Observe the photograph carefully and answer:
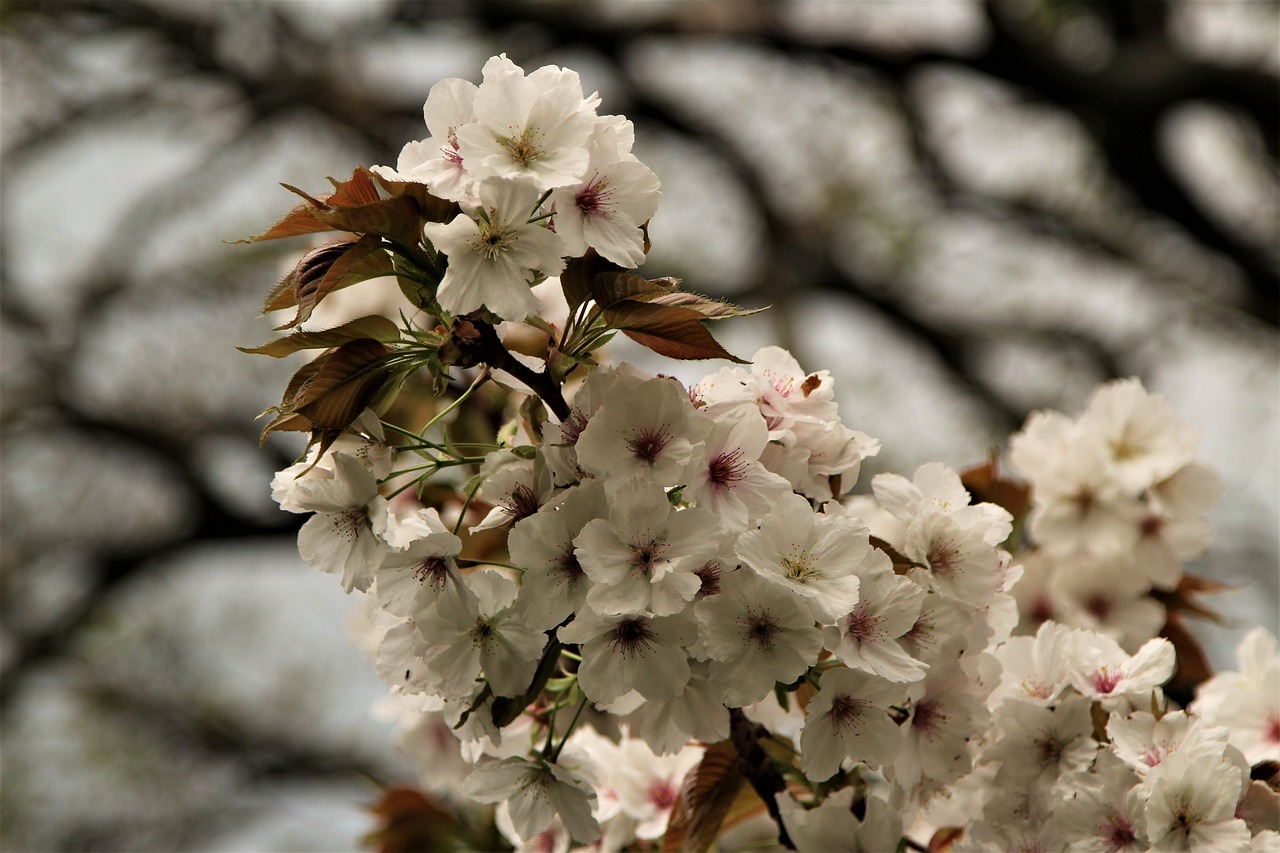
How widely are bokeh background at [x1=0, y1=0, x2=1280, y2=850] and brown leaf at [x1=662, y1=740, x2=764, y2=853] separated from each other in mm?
2173

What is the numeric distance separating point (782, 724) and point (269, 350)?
0.38 metres

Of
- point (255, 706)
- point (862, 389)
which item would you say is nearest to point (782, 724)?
point (862, 389)

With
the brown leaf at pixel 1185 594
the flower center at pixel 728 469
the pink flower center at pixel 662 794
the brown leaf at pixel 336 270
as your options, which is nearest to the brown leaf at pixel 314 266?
the brown leaf at pixel 336 270

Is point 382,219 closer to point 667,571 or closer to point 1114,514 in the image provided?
point 667,571

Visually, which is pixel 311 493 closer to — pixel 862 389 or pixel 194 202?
pixel 862 389

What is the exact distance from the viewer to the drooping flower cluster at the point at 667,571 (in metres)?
0.56

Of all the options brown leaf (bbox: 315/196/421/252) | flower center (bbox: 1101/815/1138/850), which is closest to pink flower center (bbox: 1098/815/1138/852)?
flower center (bbox: 1101/815/1138/850)

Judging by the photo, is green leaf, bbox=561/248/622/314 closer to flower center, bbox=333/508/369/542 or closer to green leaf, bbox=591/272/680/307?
green leaf, bbox=591/272/680/307

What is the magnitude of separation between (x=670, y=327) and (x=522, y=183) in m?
0.10

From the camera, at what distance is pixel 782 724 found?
2.43 feet

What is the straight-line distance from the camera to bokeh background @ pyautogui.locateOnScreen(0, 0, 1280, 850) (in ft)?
9.70

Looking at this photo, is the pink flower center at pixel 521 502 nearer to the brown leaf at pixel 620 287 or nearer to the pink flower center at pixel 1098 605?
the brown leaf at pixel 620 287

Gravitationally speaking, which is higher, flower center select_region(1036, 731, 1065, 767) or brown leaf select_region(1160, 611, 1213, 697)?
flower center select_region(1036, 731, 1065, 767)

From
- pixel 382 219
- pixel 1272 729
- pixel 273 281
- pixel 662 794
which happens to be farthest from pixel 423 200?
pixel 273 281
